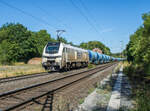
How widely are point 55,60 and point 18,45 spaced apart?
4058cm

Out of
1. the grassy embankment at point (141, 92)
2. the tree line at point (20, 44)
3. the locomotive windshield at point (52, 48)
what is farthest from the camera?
the tree line at point (20, 44)

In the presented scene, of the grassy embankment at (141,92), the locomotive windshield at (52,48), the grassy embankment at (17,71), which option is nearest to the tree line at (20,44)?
the grassy embankment at (17,71)

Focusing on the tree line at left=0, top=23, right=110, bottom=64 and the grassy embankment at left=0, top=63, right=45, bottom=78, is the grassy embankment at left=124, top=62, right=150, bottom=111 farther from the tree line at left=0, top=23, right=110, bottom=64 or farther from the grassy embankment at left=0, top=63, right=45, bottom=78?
the tree line at left=0, top=23, right=110, bottom=64

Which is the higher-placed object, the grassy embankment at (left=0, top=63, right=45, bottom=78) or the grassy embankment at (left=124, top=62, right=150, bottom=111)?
the grassy embankment at (left=0, top=63, right=45, bottom=78)

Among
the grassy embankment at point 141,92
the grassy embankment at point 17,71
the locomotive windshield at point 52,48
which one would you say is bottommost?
the grassy embankment at point 141,92

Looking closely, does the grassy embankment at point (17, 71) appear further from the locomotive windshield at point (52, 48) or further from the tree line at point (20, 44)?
the tree line at point (20, 44)

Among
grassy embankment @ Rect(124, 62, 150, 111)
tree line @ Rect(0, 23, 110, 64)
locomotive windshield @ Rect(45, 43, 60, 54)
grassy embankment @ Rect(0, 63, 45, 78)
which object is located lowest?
grassy embankment @ Rect(124, 62, 150, 111)

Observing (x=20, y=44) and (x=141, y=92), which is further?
(x=20, y=44)

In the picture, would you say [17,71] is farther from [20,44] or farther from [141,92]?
[20,44]

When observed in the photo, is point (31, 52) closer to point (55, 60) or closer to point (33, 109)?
point (55, 60)

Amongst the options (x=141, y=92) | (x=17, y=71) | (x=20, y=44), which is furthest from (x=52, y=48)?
(x=20, y=44)

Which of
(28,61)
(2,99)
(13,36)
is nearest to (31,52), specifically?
(28,61)

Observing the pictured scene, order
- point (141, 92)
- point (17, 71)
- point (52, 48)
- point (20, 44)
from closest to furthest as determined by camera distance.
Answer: point (141, 92) → point (52, 48) → point (17, 71) → point (20, 44)

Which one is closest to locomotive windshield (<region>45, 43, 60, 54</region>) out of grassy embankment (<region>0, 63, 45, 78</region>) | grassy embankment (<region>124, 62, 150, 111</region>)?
grassy embankment (<region>0, 63, 45, 78</region>)
